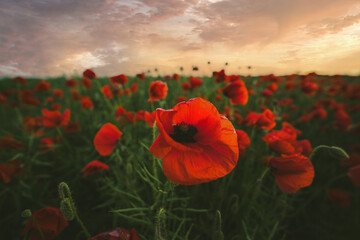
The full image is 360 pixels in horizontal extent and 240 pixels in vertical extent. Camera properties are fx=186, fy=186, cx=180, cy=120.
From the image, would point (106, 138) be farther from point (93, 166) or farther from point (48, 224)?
point (48, 224)

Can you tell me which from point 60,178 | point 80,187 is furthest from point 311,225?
point 60,178

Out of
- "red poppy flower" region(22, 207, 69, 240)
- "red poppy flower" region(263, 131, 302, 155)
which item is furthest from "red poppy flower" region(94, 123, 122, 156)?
"red poppy flower" region(263, 131, 302, 155)

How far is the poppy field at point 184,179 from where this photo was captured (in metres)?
0.59

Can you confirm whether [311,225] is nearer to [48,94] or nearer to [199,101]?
[199,101]

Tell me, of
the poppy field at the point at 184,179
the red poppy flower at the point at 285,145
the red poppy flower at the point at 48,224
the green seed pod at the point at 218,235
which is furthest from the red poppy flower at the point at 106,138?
the red poppy flower at the point at 285,145

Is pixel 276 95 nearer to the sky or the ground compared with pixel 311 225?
nearer to the sky

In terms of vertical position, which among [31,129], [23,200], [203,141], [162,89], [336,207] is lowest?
[336,207]

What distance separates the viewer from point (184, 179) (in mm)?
489

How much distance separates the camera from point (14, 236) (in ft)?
4.04

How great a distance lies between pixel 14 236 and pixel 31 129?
1239 millimetres

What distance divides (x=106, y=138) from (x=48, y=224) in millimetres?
462

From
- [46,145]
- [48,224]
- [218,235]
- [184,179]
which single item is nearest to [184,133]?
[184,179]

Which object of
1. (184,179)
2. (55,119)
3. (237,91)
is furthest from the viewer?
(55,119)

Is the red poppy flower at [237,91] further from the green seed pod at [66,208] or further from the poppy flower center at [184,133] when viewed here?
the green seed pod at [66,208]
